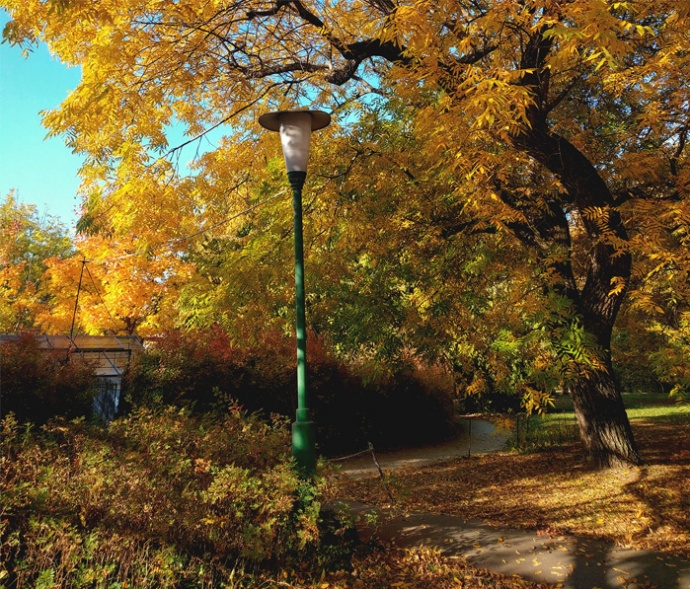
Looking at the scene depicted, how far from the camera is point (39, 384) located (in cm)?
830

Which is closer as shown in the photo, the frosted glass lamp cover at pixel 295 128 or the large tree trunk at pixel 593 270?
the frosted glass lamp cover at pixel 295 128

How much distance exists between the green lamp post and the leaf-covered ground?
598 mm

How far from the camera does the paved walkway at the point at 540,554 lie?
4.49 metres

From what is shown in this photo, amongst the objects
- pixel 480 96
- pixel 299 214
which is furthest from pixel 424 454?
pixel 480 96

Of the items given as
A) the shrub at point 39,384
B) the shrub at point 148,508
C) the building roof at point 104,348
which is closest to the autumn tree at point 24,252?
the building roof at point 104,348

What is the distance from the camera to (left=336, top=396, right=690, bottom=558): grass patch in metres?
5.82

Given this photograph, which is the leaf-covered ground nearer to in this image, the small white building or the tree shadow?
the tree shadow

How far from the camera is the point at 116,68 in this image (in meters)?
5.69

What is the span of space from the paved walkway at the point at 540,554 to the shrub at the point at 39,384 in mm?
5434

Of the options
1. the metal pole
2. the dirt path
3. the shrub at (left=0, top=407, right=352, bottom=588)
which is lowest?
the dirt path

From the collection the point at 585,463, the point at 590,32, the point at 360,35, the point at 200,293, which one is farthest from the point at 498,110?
the point at 585,463

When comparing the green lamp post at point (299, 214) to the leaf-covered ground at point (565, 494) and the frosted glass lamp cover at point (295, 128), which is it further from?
the leaf-covered ground at point (565, 494)

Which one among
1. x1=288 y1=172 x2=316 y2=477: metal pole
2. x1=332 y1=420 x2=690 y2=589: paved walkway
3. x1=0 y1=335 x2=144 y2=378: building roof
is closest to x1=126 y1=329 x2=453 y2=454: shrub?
x1=0 y1=335 x2=144 y2=378: building roof

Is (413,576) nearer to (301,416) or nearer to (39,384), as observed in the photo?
(301,416)
